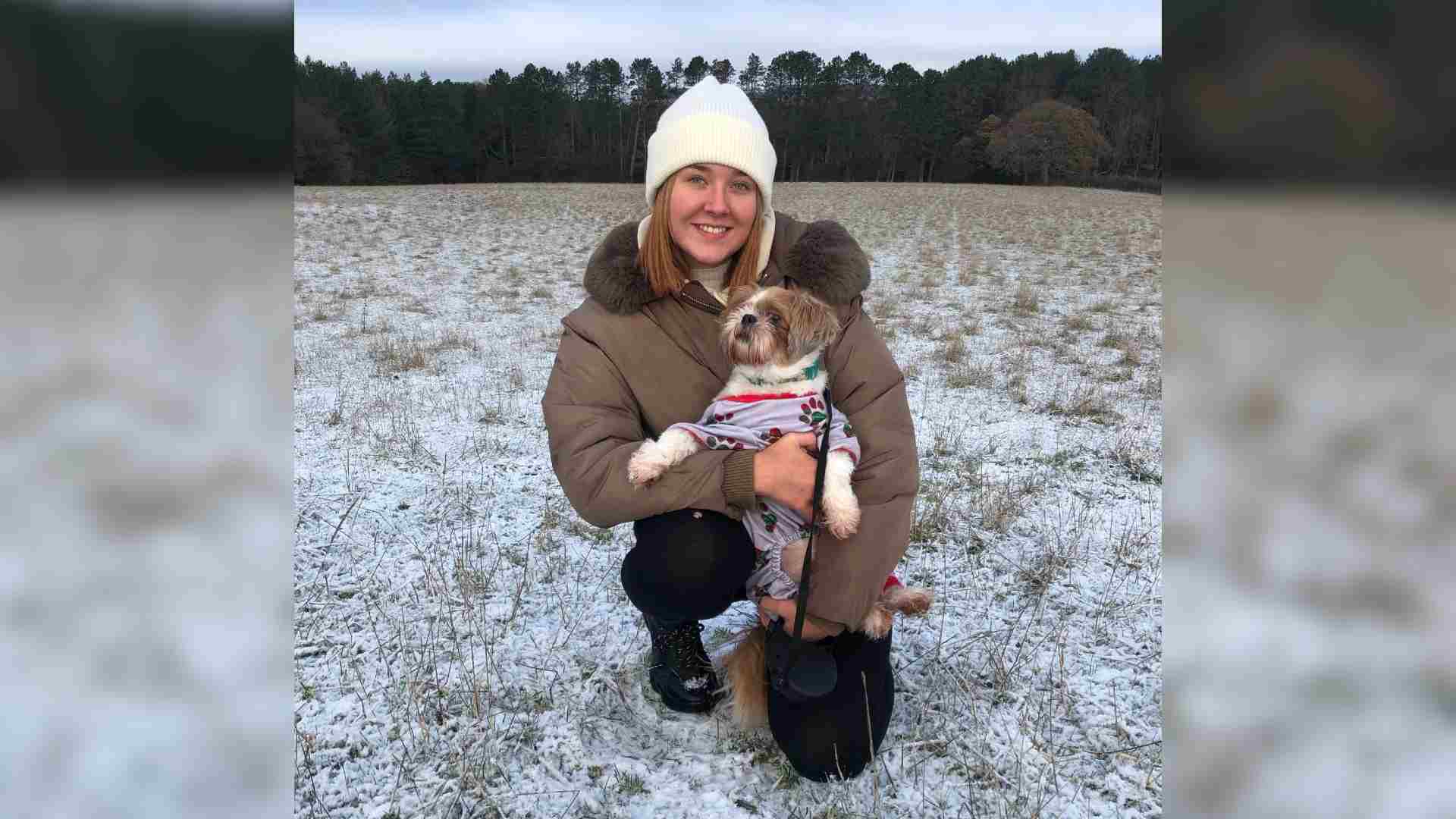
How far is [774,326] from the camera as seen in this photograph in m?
2.46

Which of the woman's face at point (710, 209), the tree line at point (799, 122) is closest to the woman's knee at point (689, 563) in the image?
the woman's face at point (710, 209)

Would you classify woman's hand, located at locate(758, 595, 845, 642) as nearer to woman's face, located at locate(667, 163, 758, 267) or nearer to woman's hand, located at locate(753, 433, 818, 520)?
woman's hand, located at locate(753, 433, 818, 520)

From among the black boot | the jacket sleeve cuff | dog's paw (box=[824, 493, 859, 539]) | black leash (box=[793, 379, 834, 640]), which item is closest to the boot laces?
the black boot

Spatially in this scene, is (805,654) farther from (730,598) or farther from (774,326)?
(774,326)

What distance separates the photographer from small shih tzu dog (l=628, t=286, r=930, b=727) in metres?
2.47

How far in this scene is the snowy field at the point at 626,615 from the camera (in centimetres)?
252

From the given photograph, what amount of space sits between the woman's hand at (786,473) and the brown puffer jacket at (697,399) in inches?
1.5
